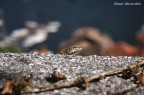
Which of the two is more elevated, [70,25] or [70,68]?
[70,25]

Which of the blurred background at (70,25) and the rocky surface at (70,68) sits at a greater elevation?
the blurred background at (70,25)

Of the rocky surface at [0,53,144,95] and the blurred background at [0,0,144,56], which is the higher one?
the blurred background at [0,0,144,56]

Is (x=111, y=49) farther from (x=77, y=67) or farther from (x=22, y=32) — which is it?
(x=77, y=67)

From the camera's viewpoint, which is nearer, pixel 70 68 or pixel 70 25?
pixel 70 68

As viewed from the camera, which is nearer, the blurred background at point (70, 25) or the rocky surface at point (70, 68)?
the rocky surface at point (70, 68)
